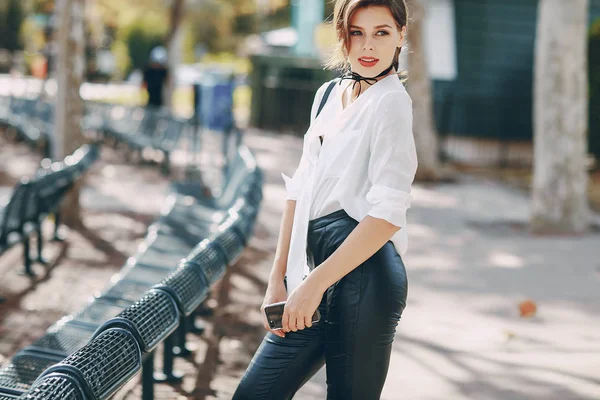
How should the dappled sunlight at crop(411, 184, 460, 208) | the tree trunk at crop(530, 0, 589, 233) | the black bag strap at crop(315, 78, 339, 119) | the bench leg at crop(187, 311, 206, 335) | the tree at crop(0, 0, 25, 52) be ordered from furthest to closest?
the tree at crop(0, 0, 25, 52) < the dappled sunlight at crop(411, 184, 460, 208) < the tree trunk at crop(530, 0, 589, 233) < the bench leg at crop(187, 311, 206, 335) < the black bag strap at crop(315, 78, 339, 119)

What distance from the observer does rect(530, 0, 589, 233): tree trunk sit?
32.3 feet

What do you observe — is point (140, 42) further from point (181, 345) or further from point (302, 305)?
point (302, 305)

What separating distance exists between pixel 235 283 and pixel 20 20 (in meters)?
47.7

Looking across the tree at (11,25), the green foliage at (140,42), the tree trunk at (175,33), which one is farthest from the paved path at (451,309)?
the tree at (11,25)

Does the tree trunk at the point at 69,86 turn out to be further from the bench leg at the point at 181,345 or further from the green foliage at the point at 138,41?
the green foliage at the point at 138,41

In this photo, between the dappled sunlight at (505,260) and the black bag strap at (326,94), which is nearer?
the black bag strap at (326,94)

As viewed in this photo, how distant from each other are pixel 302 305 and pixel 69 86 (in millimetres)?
7536

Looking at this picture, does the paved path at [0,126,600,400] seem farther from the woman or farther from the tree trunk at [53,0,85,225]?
the woman

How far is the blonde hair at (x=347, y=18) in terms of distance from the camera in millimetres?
2734

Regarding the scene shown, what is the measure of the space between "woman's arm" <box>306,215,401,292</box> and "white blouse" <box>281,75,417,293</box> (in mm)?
36

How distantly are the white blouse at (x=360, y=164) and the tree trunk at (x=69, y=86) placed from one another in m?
6.99

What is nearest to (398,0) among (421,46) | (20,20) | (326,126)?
(326,126)

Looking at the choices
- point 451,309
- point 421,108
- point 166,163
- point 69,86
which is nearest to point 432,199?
point 421,108

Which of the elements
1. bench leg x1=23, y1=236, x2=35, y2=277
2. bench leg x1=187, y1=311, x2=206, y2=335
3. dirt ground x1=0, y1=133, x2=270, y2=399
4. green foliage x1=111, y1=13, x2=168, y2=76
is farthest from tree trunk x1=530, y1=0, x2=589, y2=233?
green foliage x1=111, y1=13, x2=168, y2=76
